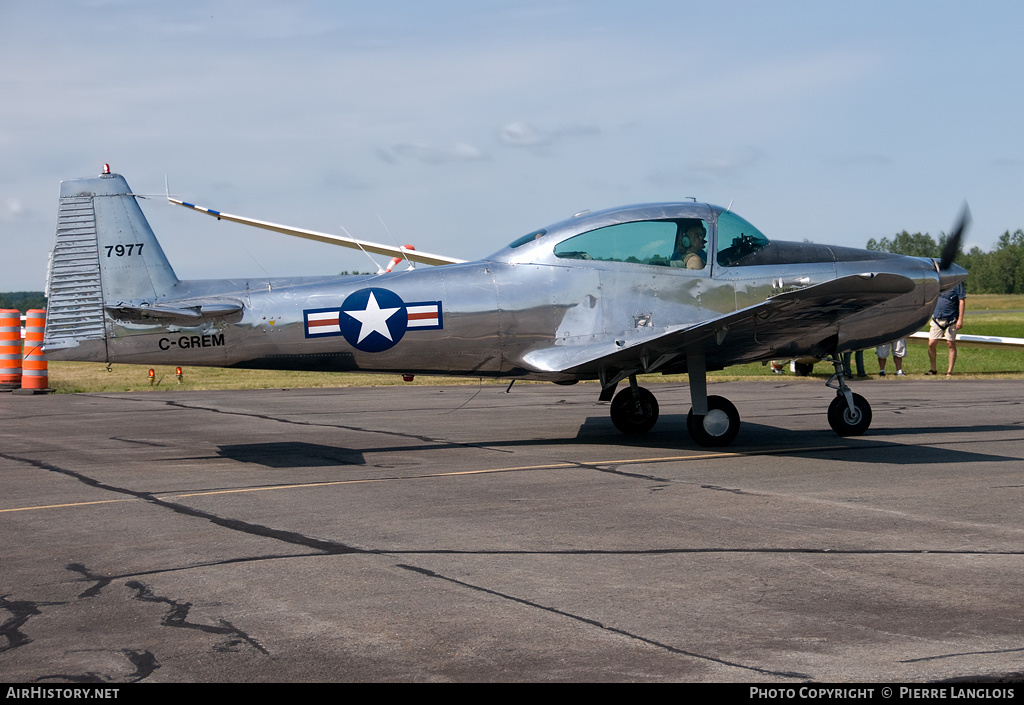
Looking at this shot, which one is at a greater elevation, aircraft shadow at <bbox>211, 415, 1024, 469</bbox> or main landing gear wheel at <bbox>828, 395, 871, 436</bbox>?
main landing gear wheel at <bbox>828, 395, 871, 436</bbox>

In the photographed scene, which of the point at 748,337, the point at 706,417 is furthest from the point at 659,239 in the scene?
the point at 706,417


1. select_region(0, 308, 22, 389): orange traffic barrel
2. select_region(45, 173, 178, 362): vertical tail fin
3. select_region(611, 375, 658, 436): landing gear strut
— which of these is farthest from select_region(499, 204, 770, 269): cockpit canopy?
select_region(0, 308, 22, 389): orange traffic barrel

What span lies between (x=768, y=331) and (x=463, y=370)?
3535mm

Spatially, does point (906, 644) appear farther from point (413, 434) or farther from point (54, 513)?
point (413, 434)

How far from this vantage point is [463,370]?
11.4 m

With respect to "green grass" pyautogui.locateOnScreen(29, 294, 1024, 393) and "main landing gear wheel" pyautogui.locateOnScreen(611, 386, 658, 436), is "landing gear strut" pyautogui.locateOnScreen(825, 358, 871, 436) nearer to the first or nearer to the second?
"main landing gear wheel" pyautogui.locateOnScreen(611, 386, 658, 436)

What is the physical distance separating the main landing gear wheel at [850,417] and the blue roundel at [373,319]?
5.41 metres

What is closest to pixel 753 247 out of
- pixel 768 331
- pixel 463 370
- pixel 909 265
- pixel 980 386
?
pixel 768 331

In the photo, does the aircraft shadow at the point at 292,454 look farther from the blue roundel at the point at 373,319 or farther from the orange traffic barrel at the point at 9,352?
the orange traffic barrel at the point at 9,352

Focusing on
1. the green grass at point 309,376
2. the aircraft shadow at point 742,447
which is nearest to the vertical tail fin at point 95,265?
the aircraft shadow at point 742,447

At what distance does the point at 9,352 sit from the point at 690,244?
52.5 feet

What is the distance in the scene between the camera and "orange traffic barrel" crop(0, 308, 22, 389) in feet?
68.0

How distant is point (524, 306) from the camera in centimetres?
1125

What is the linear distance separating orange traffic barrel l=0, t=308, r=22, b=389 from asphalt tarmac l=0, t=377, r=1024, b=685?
9902 millimetres
